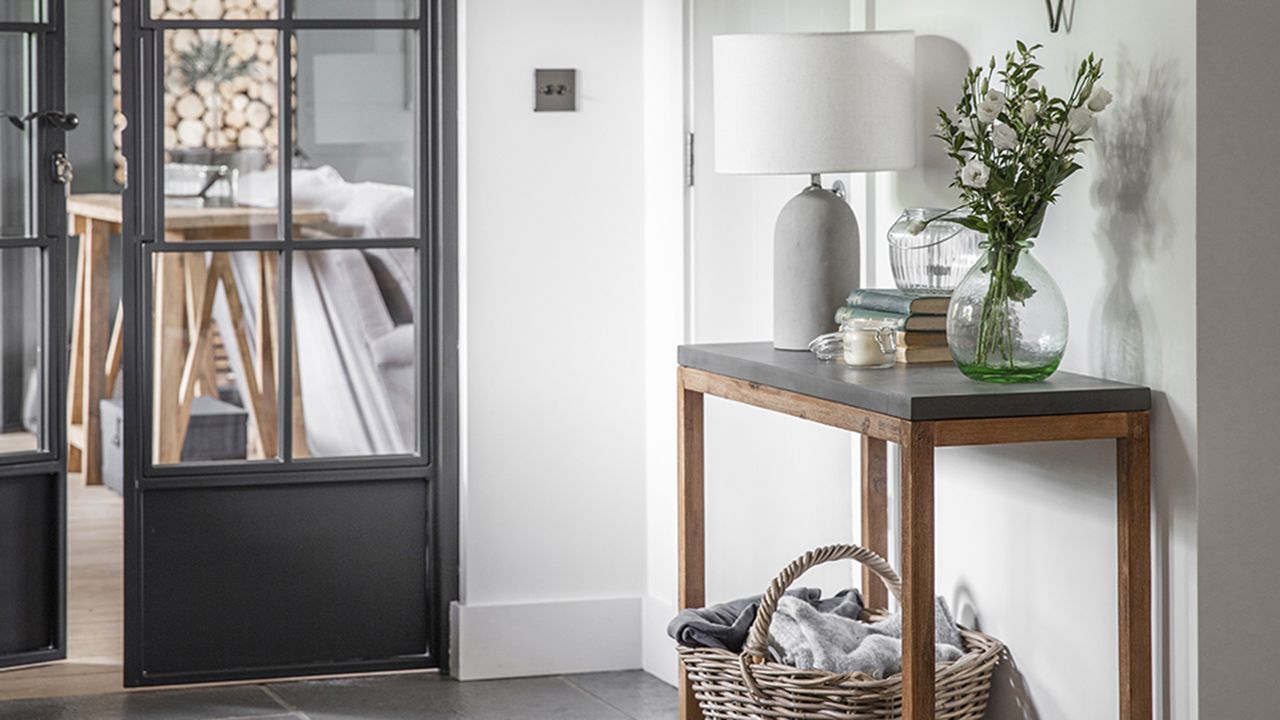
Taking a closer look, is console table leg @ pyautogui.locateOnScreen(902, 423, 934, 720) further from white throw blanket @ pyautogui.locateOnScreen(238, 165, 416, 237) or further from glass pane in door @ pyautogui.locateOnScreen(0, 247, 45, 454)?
glass pane in door @ pyautogui.locateOnScreen(0, 247, 45, 454)

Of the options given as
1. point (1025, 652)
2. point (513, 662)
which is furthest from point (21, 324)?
point (1025, 652)

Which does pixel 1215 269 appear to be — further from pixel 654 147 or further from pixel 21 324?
pixel 21 324

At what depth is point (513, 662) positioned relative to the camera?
417 centimetres

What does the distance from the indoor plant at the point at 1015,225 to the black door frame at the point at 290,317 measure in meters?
1.78

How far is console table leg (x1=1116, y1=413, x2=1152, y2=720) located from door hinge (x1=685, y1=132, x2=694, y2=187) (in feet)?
5.24

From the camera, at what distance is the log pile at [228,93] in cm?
397

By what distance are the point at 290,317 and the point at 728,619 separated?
4.75ft

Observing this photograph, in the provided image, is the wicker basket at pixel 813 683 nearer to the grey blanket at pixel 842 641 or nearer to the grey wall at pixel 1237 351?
the grey blanket at pixel 842 641

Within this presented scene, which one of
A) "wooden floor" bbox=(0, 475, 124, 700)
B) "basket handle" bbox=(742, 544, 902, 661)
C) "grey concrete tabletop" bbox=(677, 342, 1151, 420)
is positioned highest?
"grey concrete tabletop" bbox=(677, 342, 1151, 420)

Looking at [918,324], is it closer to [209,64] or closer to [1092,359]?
[1092,359]

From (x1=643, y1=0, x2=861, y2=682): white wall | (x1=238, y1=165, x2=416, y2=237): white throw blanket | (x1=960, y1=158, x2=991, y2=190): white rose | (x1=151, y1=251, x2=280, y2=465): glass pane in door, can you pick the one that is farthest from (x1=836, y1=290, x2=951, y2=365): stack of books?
(x1=151, y1=251, x2=280, y2=465): glass pane in door

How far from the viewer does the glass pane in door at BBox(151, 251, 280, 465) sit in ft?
13.2

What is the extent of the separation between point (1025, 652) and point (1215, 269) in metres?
0.78

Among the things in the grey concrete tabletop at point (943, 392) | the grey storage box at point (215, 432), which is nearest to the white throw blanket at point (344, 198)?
the grey storage box at point (215, 432)
